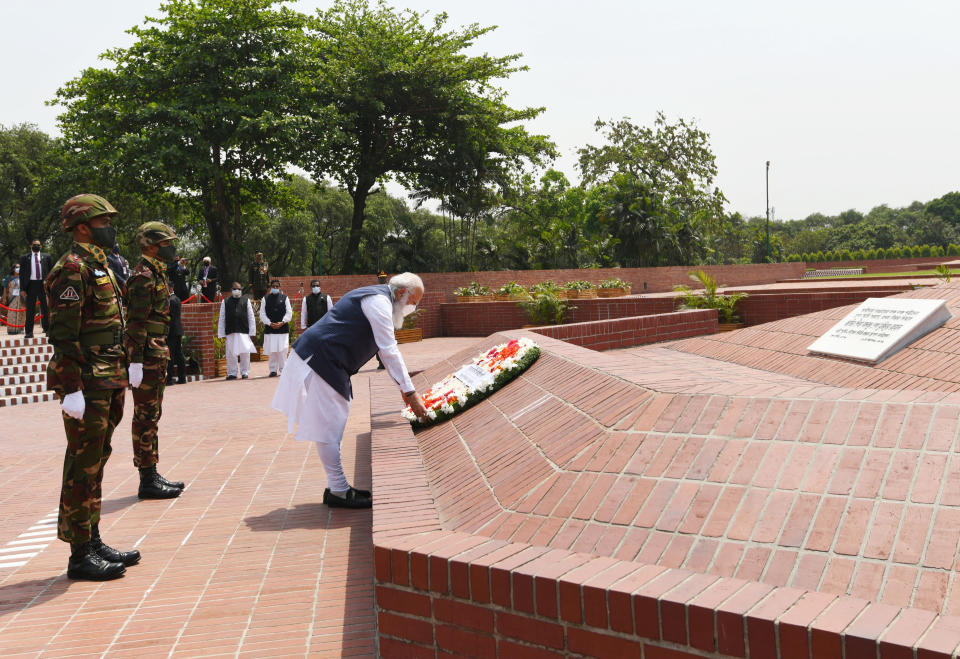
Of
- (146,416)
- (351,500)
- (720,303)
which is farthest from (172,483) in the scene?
(720,303)

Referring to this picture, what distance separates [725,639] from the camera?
2.09 metres

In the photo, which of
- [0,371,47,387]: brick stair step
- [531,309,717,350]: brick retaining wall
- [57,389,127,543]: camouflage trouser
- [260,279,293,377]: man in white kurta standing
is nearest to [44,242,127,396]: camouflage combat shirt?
[57,389,127,543]: camouflage trouser

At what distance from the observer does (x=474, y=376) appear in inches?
225

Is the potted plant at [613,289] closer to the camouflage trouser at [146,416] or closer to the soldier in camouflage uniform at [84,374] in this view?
the camouflage trouser at [146,416]

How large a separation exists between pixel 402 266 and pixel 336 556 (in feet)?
102

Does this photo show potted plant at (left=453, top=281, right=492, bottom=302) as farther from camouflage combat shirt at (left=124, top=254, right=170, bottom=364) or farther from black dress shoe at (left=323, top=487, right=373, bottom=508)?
black dress shoe at (left=323, top=487, right=373, bottom=508)

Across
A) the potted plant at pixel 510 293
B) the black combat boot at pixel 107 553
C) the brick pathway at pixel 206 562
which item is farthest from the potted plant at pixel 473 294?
the black combat boot at pixel 107 553

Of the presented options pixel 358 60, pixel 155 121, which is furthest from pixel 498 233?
pixel 155 121

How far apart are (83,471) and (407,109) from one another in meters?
27.6

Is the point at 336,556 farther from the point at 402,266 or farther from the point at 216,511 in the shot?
the point at 402,266

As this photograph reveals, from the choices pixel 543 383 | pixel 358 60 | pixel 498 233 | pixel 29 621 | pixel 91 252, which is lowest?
pixel 29 621

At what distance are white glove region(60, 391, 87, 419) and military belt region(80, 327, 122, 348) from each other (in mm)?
303

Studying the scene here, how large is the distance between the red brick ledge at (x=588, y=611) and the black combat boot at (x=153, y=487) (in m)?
3.16

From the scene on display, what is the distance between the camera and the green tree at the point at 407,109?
28722 mm
